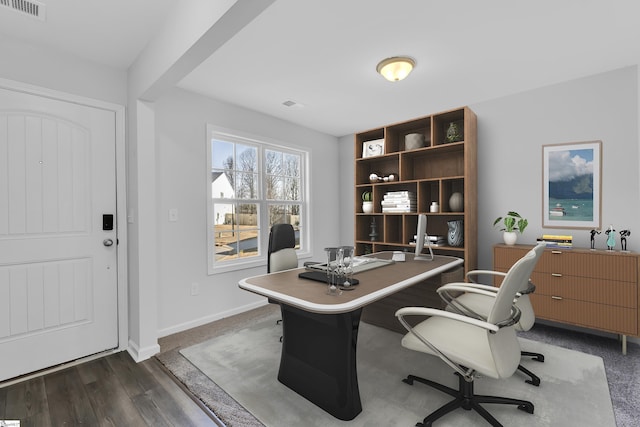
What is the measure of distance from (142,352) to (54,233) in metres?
1.17

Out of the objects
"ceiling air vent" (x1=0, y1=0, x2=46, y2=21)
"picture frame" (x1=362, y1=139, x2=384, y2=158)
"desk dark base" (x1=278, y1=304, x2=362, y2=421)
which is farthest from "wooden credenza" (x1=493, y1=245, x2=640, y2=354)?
"ceiling air vent" (x1=0, y1=0, x2=46, y2=21)

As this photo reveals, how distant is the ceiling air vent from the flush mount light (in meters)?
2.38

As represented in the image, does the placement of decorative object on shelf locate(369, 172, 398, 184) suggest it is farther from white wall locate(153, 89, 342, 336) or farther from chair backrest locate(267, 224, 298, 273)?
white wall locate(153, 89, 342, 336)

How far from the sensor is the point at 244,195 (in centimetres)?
372

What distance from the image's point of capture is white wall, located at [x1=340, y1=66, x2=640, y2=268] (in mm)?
2730

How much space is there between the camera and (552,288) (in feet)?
9.09

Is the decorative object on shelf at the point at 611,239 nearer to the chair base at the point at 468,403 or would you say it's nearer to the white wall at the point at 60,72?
the chair base at the point at 468,403

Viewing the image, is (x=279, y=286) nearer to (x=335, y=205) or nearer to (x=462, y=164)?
(x=462, y=164)

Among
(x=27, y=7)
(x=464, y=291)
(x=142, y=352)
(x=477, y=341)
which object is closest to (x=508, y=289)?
(x=477, y=341)

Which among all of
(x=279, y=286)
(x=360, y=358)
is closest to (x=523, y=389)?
(x=360, y=358)

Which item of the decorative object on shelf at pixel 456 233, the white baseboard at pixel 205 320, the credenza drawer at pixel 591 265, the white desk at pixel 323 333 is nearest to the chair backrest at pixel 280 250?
the white desk at pixel 323 333

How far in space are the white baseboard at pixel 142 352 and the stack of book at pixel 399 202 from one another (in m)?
2.78

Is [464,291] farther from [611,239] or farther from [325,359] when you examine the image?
Result: [611,239]

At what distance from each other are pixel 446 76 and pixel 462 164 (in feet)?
3.34
